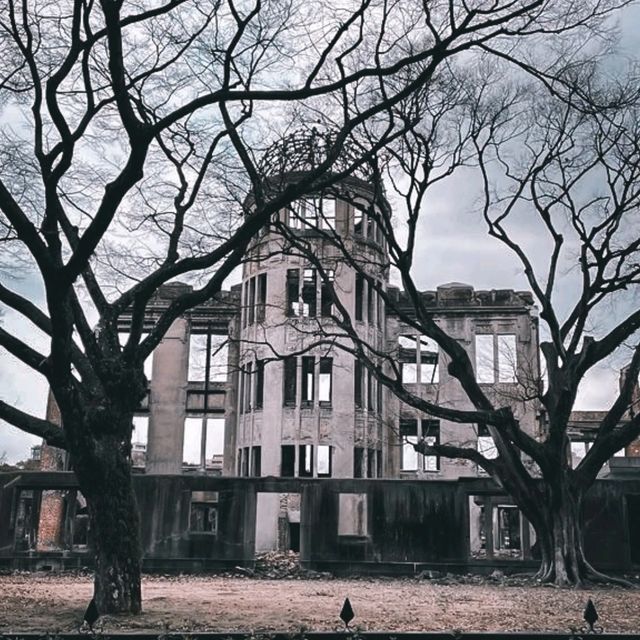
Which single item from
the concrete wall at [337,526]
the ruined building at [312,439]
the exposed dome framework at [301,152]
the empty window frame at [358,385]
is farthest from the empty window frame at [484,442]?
the exposed dome framework at [301,152]

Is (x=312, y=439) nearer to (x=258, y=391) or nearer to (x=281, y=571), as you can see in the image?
(x=258, y=391)

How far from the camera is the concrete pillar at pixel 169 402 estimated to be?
115ft

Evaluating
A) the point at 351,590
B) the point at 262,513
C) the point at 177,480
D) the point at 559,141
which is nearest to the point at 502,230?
the point at 559,141

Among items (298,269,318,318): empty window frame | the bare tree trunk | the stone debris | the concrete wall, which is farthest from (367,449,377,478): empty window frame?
the bare tree trunk

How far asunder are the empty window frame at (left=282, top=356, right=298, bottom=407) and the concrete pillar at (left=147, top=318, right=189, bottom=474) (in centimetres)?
602

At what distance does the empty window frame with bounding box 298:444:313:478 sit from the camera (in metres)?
30.6

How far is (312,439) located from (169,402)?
8.03 meters

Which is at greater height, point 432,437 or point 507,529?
point 432,437

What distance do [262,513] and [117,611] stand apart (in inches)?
806

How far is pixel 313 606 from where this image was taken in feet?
40.8

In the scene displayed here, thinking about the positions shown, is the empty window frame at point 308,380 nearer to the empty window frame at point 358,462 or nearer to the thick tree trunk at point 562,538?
the empty window frame at point 358,462

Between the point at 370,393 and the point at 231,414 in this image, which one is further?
the point at 231,414

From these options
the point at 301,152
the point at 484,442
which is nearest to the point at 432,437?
the point at 484,442

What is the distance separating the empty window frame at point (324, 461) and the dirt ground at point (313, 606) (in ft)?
39.7
